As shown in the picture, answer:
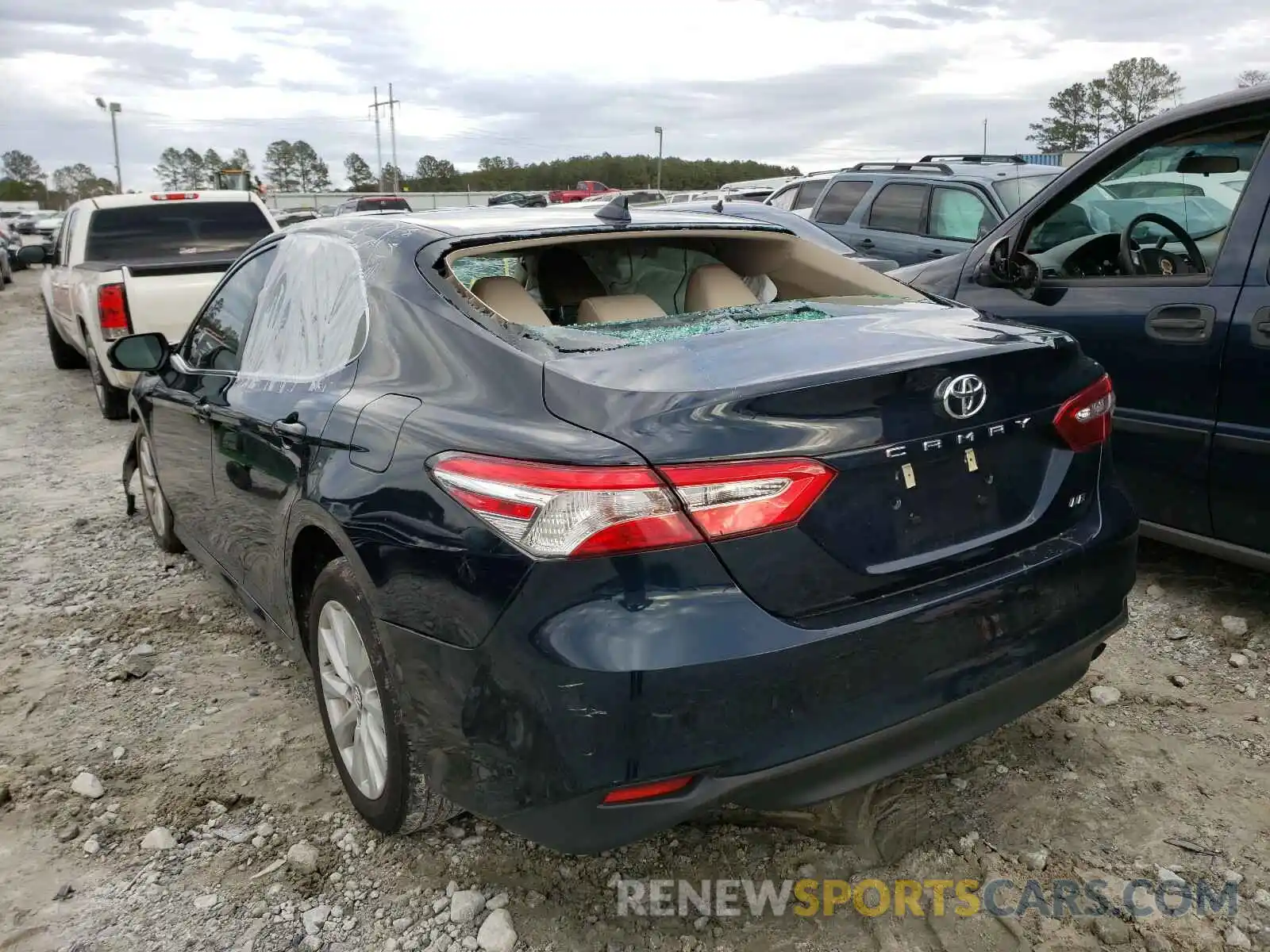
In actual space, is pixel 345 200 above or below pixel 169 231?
above

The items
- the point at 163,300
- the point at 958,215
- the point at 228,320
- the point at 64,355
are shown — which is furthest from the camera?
the point at 64,355

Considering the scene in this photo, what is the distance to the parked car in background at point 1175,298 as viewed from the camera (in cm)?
348

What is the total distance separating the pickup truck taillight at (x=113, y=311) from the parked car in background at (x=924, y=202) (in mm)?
6581

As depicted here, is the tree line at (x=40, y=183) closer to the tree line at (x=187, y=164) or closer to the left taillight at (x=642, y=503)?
the tree line at (x=187, y=164)

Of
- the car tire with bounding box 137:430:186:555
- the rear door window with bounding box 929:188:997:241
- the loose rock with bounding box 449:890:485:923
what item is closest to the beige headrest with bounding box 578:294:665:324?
the loose rock with bounding box 449:890:485:923

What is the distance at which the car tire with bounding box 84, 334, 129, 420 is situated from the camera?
864cm

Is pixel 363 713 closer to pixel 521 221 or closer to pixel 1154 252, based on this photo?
pixel 521 221

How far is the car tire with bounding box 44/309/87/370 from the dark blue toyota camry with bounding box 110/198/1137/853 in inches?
412

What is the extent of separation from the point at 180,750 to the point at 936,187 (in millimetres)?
8417

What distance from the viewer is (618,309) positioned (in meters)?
3.05

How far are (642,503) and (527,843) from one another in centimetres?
119

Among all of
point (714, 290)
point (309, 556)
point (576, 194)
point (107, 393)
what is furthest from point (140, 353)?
point (576, 194)

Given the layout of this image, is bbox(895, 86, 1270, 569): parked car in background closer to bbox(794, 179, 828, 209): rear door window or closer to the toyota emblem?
the toyota emblem

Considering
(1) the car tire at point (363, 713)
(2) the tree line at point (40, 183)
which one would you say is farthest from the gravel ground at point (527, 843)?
(2) the tree line at point (40, 183)
